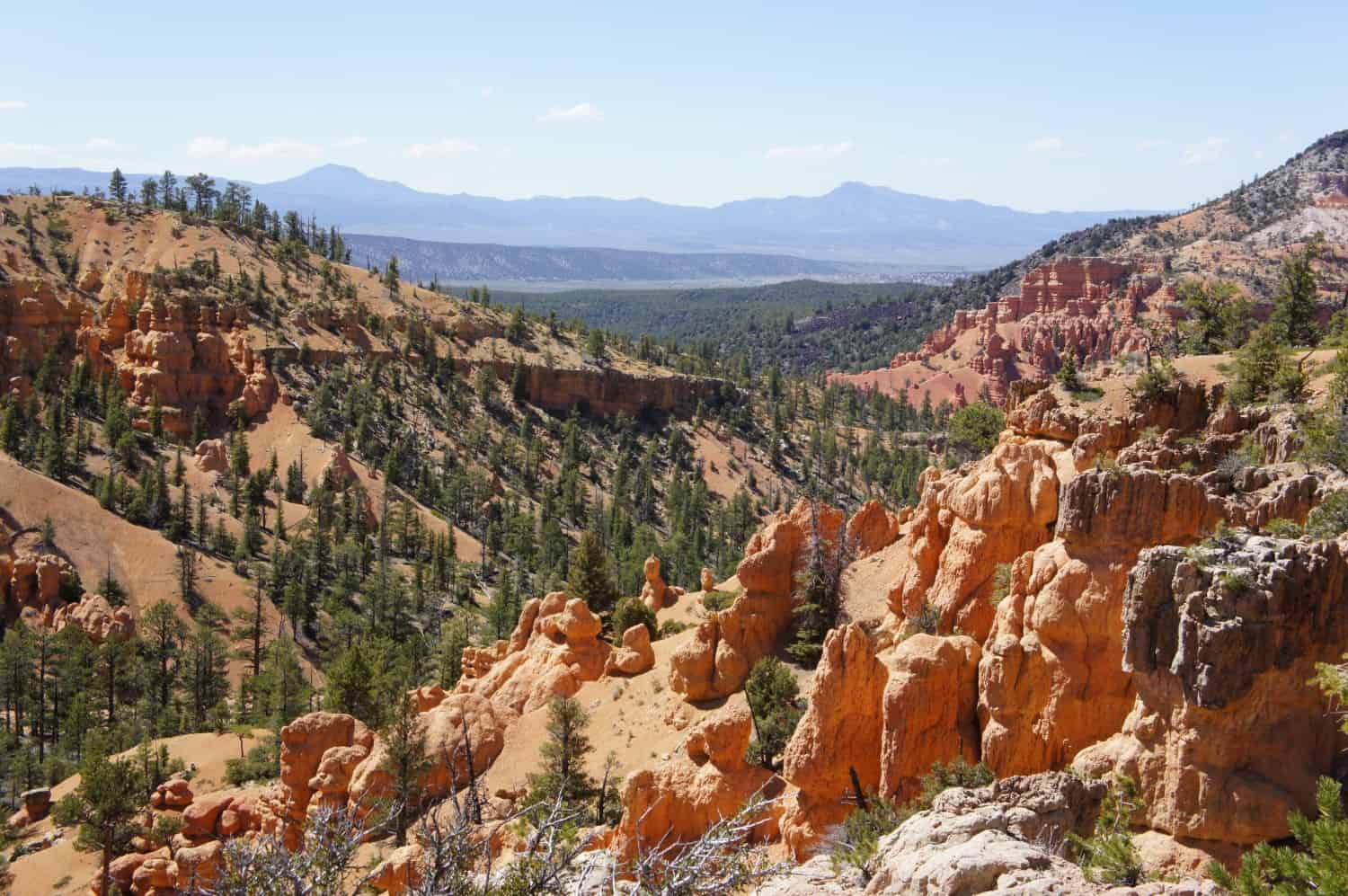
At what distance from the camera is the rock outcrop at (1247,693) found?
18203 mm

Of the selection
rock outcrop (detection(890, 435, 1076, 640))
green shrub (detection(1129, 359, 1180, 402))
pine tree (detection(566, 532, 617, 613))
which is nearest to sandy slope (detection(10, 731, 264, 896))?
pine tree (detection(566, 532, 617, 613))

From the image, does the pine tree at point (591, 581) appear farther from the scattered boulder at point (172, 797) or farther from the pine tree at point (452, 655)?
the scattered boulder at point (172, 797)

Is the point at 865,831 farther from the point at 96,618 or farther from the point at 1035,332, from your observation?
the point at 1035,332

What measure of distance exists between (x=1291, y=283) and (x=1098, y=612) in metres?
39.8

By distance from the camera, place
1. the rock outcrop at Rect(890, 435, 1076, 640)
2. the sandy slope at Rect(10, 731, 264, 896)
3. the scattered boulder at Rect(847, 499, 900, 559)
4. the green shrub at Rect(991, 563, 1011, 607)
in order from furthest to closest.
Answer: the scattered boulder at Rect(847, 499, 900, 559), the sandy slope at Rect(10, 731, 264, 896), the rock outcrop at Rect(890, 435, 1076, 640), the green shrub at Rect(991, 563, 1011, 607)

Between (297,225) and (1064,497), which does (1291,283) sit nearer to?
(1064,497)

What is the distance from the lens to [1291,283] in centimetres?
5431

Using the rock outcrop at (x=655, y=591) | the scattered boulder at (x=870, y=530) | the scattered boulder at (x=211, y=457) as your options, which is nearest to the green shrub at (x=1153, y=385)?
the scattered boulder at (x=870, y=530)

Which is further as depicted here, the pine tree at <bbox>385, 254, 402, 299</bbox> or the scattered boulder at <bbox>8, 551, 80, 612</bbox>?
the pine tree at <bbox>385, 254, 402, 299</bbox>

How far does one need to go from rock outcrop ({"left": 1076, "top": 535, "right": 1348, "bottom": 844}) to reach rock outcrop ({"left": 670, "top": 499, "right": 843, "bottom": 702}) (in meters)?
17.8

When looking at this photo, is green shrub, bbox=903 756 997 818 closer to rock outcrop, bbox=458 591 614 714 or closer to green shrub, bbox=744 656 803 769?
green shrub, bbox=744 656 803 769

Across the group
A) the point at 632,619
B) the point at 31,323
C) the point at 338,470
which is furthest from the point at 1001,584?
the point at 31,323

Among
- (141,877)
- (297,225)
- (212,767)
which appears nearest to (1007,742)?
(141,877)

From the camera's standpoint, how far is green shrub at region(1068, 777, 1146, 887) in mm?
16281
